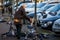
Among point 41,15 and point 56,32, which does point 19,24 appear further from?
point 41,15

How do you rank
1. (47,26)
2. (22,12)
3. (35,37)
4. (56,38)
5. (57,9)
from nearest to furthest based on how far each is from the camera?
(35,37)
(22,12)
(56,38)
(47,26)
(57,9)

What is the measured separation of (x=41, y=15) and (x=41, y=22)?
1625 mm

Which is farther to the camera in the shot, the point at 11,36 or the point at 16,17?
the point at 11,36

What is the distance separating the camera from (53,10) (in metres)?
18.9

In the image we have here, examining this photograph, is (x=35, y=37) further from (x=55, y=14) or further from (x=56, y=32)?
(x=55, y=14)

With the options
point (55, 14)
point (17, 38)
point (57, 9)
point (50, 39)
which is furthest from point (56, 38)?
point (57, 9)

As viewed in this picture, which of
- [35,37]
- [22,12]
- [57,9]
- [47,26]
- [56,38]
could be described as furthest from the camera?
[57,9]

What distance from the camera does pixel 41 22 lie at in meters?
17.8

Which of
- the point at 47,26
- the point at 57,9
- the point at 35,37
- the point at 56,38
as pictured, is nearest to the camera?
the point at 35,37

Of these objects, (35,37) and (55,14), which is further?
(55,14)

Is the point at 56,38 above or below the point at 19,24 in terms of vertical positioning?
below

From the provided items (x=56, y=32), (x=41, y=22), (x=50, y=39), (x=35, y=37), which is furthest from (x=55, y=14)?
(x=35, y=37)

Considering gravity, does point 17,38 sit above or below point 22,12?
below

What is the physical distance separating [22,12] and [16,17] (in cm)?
43
